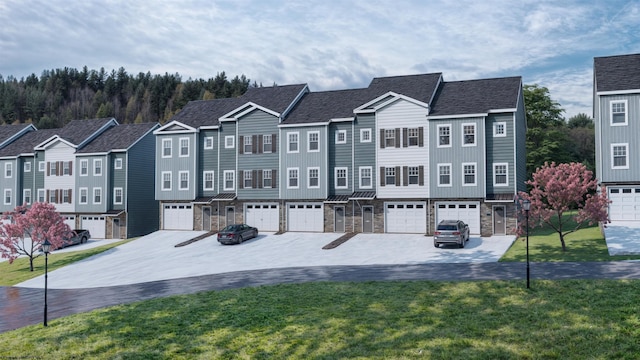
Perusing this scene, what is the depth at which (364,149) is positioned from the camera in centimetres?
4075

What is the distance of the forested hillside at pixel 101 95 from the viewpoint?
122 metres

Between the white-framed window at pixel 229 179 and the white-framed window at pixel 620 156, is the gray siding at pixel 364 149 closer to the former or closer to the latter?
the white-framed window at pixel 229 179

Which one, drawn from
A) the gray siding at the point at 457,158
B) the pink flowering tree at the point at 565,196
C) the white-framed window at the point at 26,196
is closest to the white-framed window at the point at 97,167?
the white-framed window at the point at 26,196

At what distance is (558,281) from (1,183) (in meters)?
59.7

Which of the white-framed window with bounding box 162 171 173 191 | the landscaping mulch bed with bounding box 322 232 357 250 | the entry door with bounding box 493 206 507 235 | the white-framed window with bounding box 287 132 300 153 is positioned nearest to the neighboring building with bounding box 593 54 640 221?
the entry door with bounding box 493 206 507 235

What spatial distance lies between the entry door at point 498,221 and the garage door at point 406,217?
5.13 meters

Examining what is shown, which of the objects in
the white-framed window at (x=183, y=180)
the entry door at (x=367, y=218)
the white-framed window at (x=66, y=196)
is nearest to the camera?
the entry door at (x=367, y=218)

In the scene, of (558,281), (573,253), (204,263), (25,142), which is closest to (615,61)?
(573,253)

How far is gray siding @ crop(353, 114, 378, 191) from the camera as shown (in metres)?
40.3

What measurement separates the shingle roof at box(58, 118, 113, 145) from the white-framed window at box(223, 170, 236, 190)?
19.1m

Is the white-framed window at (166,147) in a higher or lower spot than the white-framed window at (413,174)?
higher

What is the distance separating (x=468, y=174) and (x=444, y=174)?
176cm

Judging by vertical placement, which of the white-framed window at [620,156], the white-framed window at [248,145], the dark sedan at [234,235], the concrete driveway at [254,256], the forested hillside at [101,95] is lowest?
the concrete driveway at [254,256]

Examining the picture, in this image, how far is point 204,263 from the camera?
3084cm
